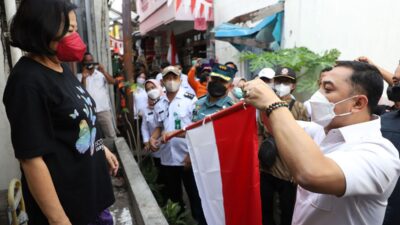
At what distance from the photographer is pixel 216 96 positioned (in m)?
3.67

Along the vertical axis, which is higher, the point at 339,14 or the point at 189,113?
the point at 339,14

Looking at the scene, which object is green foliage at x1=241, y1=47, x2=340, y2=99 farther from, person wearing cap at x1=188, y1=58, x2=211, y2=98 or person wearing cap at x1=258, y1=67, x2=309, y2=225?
person wearing cap at x1=188, y1=58, x2=211, y2=98

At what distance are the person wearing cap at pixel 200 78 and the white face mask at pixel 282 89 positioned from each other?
6.95 ft

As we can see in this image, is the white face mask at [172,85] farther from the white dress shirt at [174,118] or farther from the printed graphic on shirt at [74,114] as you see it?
the printed graphic on shirt at [74,114]

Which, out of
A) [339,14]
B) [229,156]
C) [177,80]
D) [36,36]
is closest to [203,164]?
[229,156]

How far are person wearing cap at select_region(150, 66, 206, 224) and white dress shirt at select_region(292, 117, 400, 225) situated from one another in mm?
2436

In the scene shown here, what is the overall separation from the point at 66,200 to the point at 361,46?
4730 millimetres

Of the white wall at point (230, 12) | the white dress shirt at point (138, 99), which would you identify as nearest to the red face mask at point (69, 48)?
the white dress shirt at point (138, 99)

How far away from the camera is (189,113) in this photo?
4180 mm

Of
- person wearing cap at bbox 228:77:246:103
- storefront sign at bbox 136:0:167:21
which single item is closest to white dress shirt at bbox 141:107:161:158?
person wearing cap at bbox 228:77:246:103

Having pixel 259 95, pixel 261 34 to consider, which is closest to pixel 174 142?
pixel 259 95

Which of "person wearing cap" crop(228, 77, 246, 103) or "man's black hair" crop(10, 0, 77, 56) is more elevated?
"man's black hair" crop(10, 0, 77, 56)

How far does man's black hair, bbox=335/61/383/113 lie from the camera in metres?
1.56

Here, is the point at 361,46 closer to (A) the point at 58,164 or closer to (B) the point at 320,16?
(B) the point at 320,16
